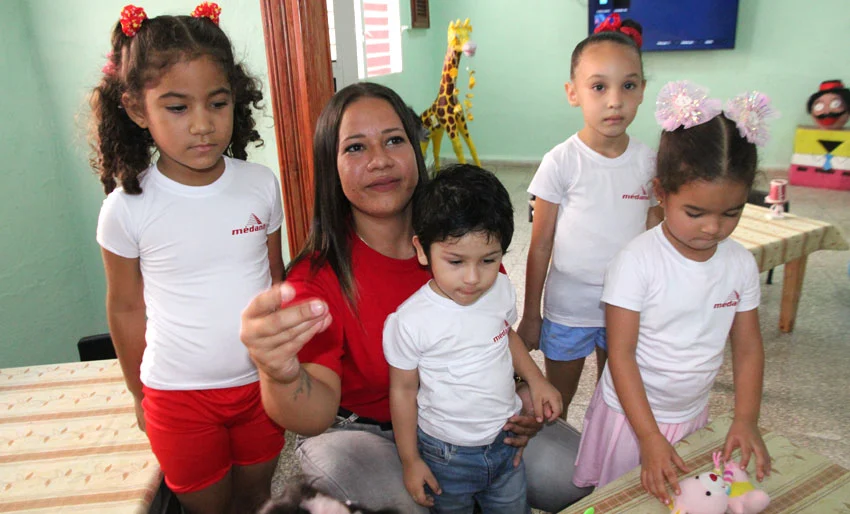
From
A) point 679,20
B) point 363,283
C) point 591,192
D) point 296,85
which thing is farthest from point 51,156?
point 679,20

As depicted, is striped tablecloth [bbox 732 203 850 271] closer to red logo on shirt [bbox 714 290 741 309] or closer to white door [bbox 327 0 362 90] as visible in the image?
red logo on shirt [bbox 714 290 741 309]

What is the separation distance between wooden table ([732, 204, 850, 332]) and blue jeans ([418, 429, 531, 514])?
1.49 meters

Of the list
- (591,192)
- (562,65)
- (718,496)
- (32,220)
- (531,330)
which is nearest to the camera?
(718,496)

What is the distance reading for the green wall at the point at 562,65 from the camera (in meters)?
4.34

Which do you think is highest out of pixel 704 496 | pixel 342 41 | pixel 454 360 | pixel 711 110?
pixel 342 41

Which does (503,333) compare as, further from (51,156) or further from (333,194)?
(51,156)

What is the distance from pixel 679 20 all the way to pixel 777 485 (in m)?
4.43

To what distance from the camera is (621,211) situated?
1357 mm

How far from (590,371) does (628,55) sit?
4.19ft

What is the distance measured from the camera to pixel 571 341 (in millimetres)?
1447

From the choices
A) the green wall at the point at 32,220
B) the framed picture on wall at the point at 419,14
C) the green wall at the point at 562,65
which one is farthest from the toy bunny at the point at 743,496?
the framed picture on wall at the point at 419,14

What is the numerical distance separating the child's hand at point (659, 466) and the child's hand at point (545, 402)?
0.51ft

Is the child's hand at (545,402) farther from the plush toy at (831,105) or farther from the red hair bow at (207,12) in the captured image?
the plush toy at (831,105)

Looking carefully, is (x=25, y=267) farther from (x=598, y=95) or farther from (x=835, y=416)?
(x=835, y=416)
